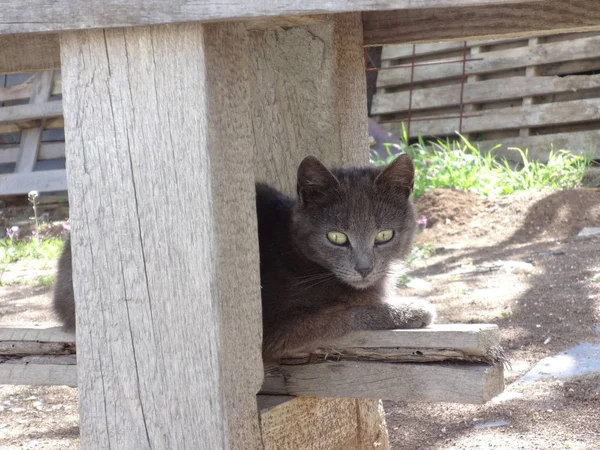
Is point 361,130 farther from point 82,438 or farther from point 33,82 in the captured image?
point 33,82

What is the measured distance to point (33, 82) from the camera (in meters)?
10.2

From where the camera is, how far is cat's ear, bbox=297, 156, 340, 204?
8.39 feet

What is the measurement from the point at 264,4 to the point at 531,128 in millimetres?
8689

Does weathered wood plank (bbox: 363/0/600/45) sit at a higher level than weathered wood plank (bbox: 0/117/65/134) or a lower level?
lower

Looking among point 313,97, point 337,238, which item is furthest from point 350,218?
point 313,97

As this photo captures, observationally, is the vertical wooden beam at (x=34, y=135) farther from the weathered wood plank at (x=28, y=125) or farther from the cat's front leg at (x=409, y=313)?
the cat's front leg at (x=409, y=313)

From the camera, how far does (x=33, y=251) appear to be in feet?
25.1

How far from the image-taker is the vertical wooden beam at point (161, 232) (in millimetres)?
1843

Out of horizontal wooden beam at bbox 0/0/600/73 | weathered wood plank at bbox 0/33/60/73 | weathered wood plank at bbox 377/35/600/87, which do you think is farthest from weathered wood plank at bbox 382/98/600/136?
weathered wood plank at bbox 0/33/60/73

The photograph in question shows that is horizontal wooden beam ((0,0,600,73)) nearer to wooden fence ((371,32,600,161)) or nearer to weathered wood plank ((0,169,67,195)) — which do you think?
wooden fence ((371,32,600,161))

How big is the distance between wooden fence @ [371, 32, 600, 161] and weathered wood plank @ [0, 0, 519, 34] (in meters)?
7.55

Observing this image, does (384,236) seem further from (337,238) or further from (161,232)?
(161,232)

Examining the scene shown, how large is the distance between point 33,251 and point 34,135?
9.75 feet

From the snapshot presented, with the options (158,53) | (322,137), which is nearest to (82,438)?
(158,53)
